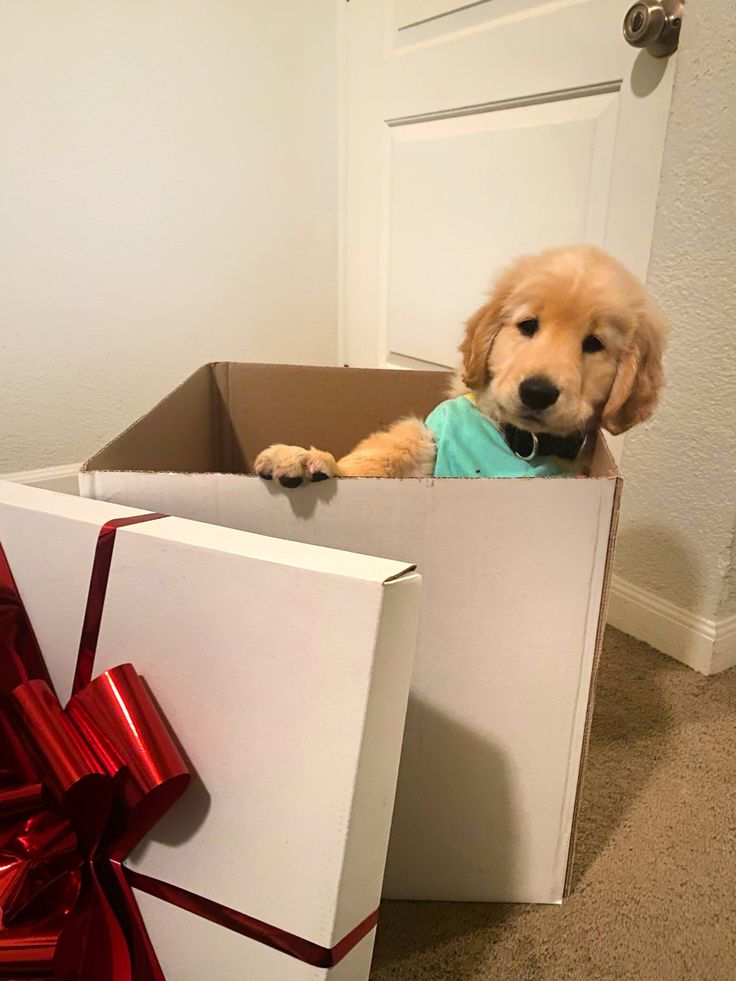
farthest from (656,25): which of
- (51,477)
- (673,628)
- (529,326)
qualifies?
(51,477)

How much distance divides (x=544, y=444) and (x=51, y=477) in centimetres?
122

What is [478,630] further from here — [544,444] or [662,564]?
[662,564]

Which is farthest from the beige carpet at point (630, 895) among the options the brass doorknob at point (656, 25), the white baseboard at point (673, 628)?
the brass doorknob at point (656, 25)

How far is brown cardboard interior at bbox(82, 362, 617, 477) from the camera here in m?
1.06

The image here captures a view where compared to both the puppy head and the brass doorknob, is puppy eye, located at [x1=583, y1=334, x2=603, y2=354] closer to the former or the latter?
the puppy head

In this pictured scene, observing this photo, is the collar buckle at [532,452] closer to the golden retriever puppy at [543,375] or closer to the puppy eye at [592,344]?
the golden retriever puppy at [543,375]

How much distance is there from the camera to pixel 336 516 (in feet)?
1.99

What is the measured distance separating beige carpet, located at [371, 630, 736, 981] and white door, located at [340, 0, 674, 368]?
71cm

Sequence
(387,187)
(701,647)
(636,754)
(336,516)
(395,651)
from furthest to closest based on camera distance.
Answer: (387,187) < (701,647) < (636,754) < (336,516) < (395,651)

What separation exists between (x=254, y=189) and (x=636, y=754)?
4.60 ft

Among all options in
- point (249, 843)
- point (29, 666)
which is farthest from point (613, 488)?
point (29, 666)

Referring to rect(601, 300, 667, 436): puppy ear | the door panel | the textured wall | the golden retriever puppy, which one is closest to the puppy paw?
the golden retriever puppy

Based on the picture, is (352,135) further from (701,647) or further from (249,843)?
(249,843)

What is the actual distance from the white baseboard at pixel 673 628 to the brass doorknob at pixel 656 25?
838 mm
